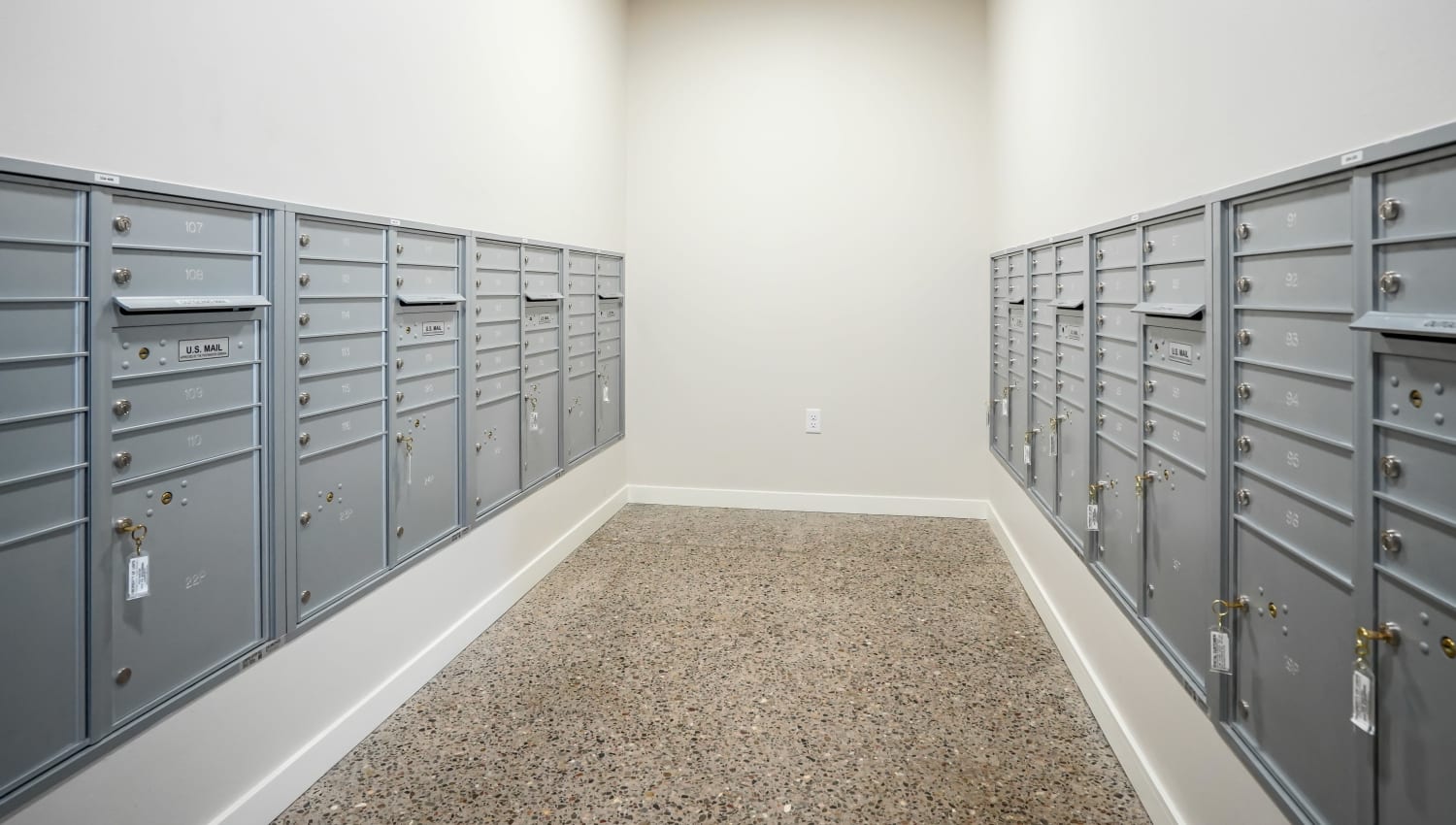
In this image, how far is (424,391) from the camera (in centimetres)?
222

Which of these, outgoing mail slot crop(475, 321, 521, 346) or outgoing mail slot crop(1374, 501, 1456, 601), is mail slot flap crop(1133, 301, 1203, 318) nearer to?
outgoing mail slot crop(1374, 501, 1456, 601)

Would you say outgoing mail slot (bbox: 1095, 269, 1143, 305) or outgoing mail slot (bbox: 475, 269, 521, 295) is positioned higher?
outgoing mail slot (bbox: 475, 269, 521, 295)

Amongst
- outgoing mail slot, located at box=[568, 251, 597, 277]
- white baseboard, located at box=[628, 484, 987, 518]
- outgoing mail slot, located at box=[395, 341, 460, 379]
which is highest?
outgoing mail slot, located at box=[568, 251, 597, 277]

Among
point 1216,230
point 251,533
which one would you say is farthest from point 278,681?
point 1216,230

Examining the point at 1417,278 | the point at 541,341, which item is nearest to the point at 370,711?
the point at 541,341

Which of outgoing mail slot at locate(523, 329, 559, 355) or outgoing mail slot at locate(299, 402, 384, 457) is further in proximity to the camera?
outgoing mail slot at locate(523, 329, 559, 355)

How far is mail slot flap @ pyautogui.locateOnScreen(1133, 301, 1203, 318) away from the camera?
1.44 m

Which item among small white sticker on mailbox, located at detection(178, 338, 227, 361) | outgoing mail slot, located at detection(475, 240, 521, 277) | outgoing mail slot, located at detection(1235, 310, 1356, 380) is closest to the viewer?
outgoing mail slot, located at detection(1235, 310, 1356, 380)

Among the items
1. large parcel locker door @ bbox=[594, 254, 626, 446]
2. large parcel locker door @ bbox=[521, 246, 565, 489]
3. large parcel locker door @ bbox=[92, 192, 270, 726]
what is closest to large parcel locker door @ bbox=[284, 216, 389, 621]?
large parcel locker door @ bbox=[92, 192, 270, 726]

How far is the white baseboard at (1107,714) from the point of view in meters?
1.60

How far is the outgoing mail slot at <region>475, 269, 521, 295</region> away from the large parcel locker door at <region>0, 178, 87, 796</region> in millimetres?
1295

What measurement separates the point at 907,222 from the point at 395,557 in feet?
9.25

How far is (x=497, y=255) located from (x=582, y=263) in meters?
0.85

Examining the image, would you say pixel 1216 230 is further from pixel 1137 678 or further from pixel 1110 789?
pixel 1110 789
